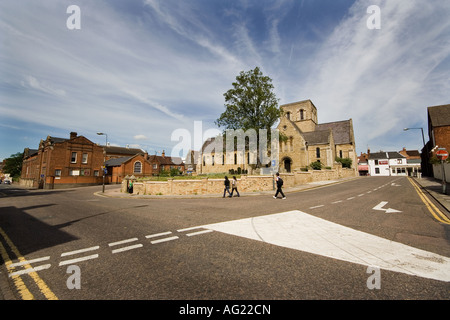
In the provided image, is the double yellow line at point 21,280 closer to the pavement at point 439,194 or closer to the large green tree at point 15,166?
the pavement at point 439,194

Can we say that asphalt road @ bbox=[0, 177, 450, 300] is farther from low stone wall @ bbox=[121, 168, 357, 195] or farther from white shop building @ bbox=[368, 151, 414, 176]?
white shop building @ bbox=[368, 151, 414, 176]

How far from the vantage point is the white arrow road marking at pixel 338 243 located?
134 inches

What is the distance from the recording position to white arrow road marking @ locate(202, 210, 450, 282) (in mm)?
3404

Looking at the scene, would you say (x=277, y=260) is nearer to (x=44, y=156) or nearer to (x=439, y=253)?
(x=439, y=253)

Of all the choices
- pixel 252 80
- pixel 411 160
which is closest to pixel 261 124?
pixel 252 80

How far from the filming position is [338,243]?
14.9ft

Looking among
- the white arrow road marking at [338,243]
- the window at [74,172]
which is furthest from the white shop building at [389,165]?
the window at [74,172]

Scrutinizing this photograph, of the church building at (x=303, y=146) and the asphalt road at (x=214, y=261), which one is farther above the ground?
the church building at (x=303, y=146)

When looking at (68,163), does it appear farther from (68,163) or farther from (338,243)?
(338,243)

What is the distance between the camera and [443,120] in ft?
97.2

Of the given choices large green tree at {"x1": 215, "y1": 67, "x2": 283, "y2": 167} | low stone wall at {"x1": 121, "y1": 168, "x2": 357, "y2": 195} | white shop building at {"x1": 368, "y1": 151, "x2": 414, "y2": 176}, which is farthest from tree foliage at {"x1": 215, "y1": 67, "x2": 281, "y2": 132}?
white shop building at {"x1": 368, "y1": 151, "x2": 414, "y2": 176}

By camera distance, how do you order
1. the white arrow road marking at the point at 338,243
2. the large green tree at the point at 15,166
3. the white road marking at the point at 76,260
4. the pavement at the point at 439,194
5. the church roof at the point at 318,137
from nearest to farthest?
the white arrow road marking at the point at 338,243
the white road marking at the point at 76,260
the pavement at the point at 439,194
the church roof at the point at 318,137
the large green tree at the point at 15,166

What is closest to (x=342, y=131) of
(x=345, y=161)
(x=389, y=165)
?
(x=345, y=161)
